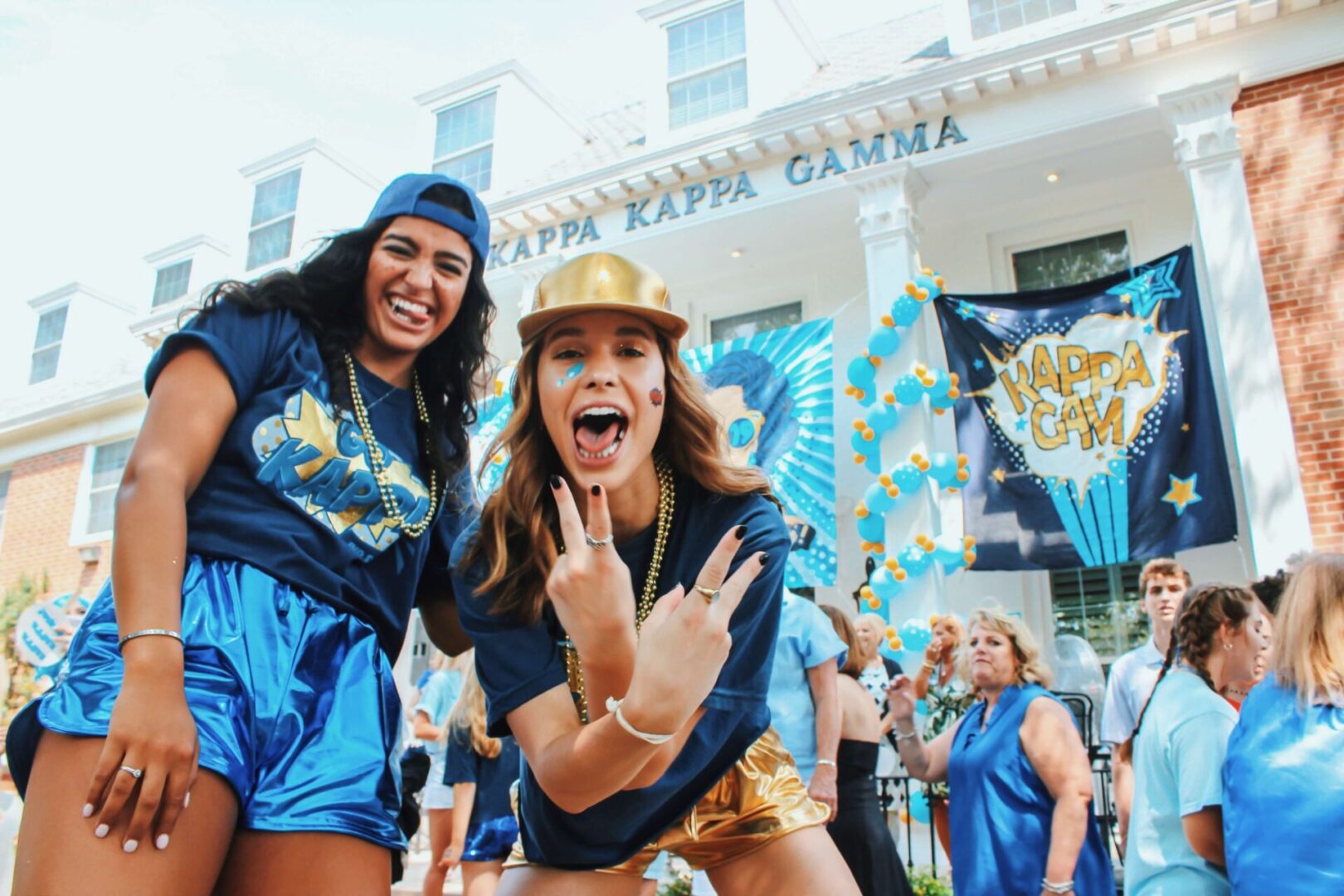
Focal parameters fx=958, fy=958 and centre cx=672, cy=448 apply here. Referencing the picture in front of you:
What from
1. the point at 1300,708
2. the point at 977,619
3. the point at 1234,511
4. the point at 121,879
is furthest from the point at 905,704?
the point at 1234,511

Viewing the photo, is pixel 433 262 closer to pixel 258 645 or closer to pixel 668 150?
pixel 258 645

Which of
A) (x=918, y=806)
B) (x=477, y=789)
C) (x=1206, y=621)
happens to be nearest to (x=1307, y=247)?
(x=918, y=806)

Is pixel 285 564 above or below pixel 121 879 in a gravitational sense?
above

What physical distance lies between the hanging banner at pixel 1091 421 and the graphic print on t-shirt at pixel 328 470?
730 centimetres

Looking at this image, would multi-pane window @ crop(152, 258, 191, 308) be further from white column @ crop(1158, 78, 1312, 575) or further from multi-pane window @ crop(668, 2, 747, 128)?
white column @ crop(1158, 78, 1312, 575)

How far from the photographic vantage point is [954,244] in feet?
35.8

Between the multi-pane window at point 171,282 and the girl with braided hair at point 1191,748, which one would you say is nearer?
the girl with braided hair at point 1191,748

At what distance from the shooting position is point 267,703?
1.74 metres

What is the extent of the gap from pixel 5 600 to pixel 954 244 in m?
15.8

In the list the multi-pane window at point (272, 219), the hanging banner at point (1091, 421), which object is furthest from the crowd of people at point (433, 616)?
the multi-pane window at point (272, 219)

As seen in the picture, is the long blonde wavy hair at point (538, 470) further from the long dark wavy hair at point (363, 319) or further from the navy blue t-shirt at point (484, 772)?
the navy blue t-shirt at point (484, 772)

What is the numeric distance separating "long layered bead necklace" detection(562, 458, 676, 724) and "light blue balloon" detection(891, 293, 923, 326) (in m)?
7.40

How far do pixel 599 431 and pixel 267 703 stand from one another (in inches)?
31.1

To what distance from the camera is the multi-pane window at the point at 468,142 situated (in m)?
13.9
